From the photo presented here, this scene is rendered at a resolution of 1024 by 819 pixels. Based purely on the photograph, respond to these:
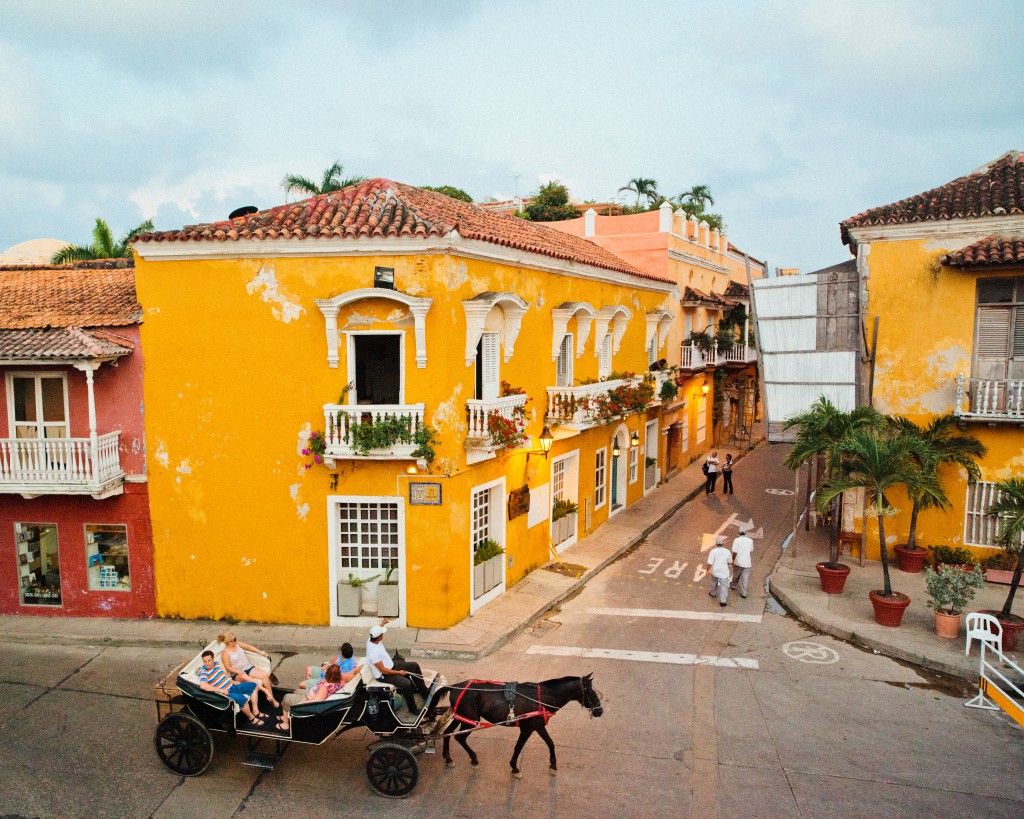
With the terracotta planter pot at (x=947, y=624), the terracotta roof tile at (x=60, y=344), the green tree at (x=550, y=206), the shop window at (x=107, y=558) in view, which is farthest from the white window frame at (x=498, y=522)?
the green tree at (x=550, y=206)

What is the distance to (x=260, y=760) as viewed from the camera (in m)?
8.46

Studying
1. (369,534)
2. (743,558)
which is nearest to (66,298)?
(369,534)

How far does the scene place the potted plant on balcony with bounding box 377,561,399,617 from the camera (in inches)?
509

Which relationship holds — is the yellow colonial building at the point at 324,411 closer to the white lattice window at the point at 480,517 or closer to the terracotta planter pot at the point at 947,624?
the white lattice window at the point at 480,517

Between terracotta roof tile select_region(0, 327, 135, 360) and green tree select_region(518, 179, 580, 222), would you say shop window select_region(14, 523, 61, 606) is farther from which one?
green tree select_region(518, 179, 580, 222)

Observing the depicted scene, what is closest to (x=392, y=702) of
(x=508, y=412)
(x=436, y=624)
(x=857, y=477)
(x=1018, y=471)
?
(x=436, y=624)

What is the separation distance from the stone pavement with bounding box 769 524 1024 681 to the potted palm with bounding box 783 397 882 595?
1.34 feet

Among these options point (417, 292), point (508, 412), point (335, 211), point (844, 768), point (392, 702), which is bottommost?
point (844, 768)

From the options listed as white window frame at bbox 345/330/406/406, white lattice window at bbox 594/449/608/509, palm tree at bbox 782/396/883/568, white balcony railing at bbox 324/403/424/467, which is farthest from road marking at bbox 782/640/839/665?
white lattice window at bbox 594/449/608/509

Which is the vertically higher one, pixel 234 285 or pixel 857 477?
pixel 234 285

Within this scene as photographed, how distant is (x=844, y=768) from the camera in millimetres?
8828

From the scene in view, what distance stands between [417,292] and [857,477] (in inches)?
410

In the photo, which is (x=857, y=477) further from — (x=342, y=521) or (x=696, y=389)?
(x=696, y=389)

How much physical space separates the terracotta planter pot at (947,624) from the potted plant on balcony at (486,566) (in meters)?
8.02
